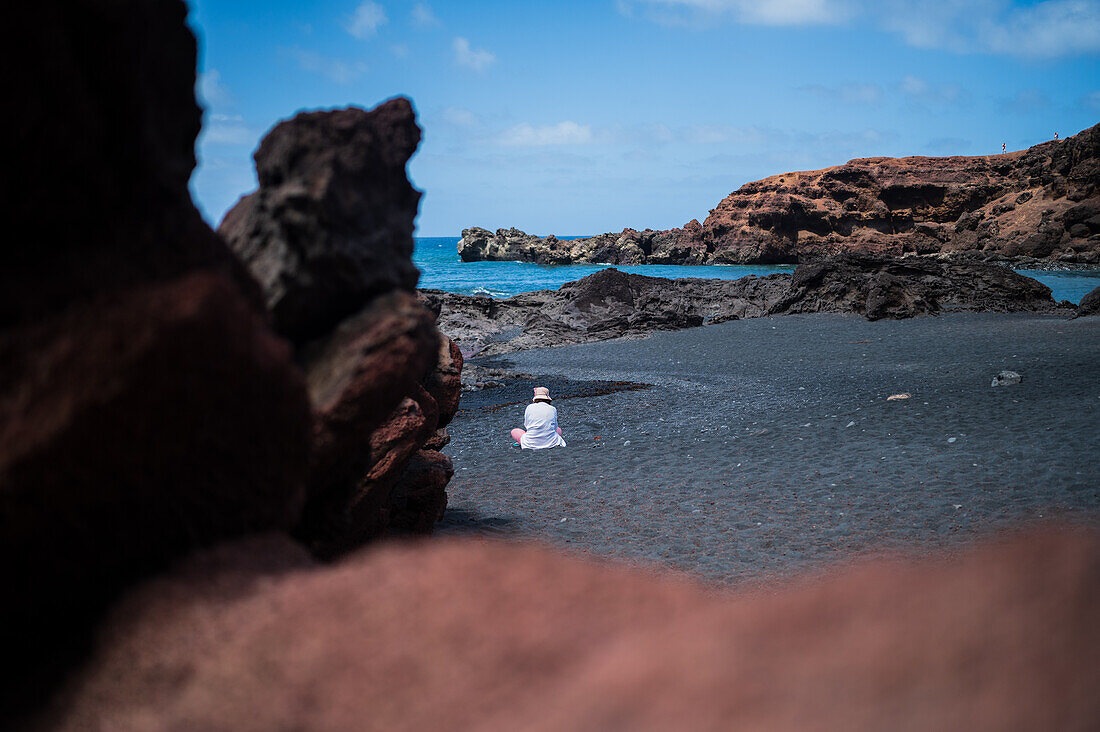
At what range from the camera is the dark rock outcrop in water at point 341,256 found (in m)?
2.45

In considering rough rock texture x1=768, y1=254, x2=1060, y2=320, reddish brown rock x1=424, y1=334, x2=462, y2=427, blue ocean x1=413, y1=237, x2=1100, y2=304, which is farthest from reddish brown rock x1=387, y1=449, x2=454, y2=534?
blue ocean x1=413, y1=237, x2=1100, y2=304

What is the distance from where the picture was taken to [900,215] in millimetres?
62875

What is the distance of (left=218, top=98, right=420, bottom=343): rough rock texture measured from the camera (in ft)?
7.99

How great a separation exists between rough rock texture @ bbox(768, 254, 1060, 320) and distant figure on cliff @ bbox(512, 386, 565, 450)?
14.6 m

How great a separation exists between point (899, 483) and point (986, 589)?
213 inches

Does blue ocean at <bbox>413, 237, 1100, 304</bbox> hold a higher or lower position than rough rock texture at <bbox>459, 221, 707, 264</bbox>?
lower

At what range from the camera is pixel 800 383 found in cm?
1245

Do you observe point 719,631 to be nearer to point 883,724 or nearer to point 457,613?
point 883,724

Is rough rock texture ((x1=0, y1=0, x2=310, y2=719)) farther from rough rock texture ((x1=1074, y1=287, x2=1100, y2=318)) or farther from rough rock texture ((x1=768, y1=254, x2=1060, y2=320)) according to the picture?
rough rock texture ((x1=768, y1=254, x2=1060, y2=320))

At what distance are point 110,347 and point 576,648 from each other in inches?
54.3

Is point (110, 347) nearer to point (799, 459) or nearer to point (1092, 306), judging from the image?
point (799, 459)

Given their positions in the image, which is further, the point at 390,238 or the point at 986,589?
the point at 390,238

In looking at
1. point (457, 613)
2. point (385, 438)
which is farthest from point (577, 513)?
point (457, 613)

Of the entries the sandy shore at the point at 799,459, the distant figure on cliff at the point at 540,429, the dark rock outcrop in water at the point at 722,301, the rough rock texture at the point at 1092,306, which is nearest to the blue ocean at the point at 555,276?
the dark rock outcrop in water at the point at 722,301
